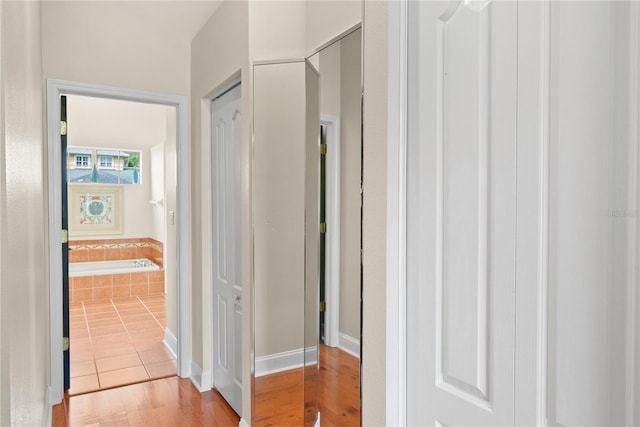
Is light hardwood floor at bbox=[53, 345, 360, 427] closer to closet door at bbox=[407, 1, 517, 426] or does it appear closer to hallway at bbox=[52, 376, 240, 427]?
hallway at bbox=[52, 376, 240, 427]

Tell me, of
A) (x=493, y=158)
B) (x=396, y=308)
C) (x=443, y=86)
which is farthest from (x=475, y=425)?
(x=443, y=86)

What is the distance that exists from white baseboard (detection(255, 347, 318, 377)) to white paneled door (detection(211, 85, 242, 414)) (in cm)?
40

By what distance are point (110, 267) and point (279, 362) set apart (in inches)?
212

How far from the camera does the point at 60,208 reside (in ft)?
8.96

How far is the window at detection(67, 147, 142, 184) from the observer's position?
20.3 feet

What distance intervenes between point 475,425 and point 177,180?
279 cm

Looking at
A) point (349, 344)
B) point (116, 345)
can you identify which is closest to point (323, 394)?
point (349, 344)

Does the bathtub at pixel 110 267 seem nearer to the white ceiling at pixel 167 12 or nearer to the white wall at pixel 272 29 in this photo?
Result: the white ceiling at pixel 167 12

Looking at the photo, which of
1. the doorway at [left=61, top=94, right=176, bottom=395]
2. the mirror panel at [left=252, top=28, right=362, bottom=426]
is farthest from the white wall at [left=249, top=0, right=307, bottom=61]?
the doorway at [left=61, top=94, right=176, bottom=395]

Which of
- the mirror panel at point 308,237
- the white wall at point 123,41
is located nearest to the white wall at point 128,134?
the white wall at point 123,41

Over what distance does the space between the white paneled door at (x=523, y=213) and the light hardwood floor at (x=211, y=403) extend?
38 cm

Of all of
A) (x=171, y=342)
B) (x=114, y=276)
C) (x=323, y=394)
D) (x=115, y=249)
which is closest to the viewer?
(x=323, y=394)

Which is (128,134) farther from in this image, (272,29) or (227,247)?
(272,29)

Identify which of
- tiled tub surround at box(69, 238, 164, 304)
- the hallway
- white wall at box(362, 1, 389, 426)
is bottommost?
the hallway
